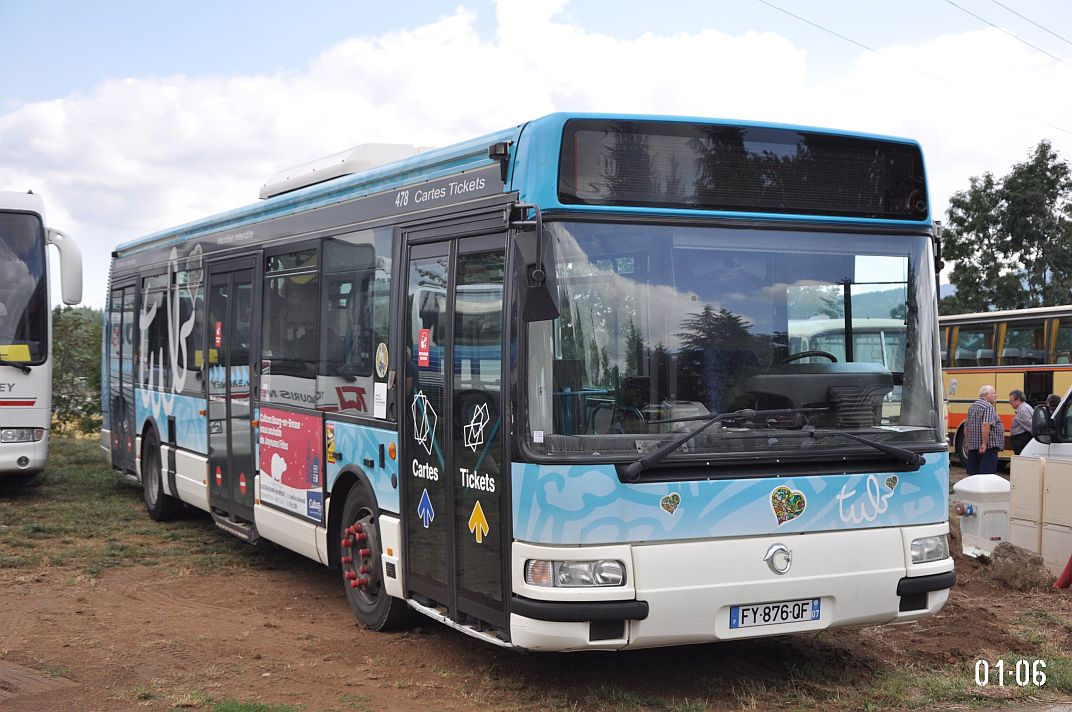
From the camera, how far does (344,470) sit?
8.38 m

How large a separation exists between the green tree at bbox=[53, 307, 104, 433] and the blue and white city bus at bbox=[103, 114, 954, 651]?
18.1 m

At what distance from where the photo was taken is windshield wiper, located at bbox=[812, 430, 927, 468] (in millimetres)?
6430

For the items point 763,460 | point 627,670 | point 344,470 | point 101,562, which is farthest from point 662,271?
point 101,562

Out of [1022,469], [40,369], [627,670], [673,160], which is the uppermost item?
[673,160]

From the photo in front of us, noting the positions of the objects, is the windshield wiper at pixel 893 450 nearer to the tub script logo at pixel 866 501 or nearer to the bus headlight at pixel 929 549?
the tub script logo at pixel 866 501

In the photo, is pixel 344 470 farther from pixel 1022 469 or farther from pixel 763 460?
pixel 1022 469

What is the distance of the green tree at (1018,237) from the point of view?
36281mm

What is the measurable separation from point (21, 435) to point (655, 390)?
1096cm

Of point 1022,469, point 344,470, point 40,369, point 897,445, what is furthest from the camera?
point 40,369

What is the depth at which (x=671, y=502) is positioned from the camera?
20.0 feet

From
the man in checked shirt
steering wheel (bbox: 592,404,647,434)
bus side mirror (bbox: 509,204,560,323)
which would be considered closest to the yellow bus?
the man in checked shirt

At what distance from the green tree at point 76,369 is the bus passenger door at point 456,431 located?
18571 mm

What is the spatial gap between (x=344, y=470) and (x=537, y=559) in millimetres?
2667
